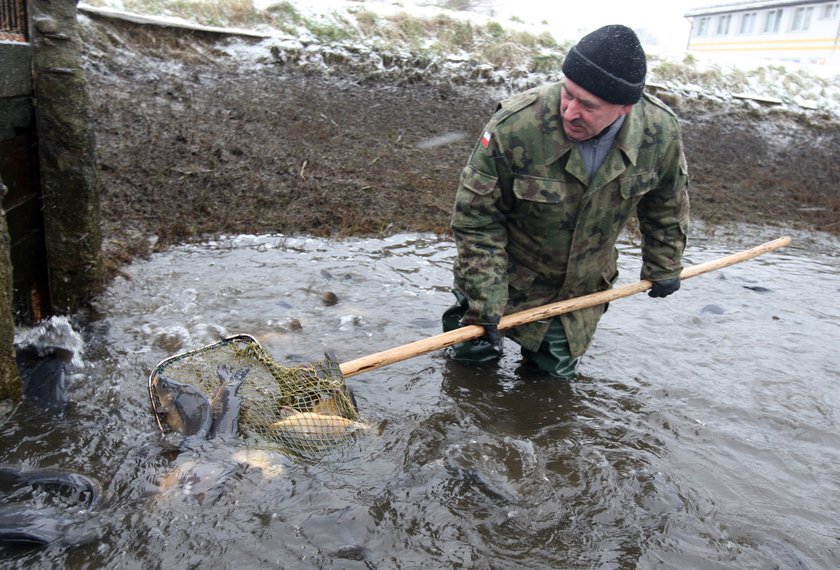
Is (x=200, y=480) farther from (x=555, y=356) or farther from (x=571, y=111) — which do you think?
(x=571, y=111)

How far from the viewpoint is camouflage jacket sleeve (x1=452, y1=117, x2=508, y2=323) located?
148 inches

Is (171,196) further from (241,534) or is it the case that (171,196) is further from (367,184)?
(241,534)

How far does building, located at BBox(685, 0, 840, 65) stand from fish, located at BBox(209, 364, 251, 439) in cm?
3482

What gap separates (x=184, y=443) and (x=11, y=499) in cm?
79

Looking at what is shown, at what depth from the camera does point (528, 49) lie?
43.9 feet

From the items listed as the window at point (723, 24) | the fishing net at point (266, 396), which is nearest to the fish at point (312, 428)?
the fishing net at point (266, 396)

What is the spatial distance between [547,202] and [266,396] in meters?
1.96

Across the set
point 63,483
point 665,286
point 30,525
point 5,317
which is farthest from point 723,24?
point 30,525

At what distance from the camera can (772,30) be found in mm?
36844

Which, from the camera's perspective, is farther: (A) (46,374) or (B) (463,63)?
(B) (463,63)

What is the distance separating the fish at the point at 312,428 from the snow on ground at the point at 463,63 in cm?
833

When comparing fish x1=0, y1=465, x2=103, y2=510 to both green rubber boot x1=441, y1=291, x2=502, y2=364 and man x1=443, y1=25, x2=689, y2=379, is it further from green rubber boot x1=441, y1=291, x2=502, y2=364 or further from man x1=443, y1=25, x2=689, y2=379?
green rubber boot x1=441, y1=291, x2=502, y2=364

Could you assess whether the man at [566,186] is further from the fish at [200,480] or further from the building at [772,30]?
the building at [772,30]

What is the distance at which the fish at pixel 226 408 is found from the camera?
3562 mm
